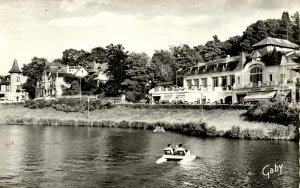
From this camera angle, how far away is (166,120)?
2411 inches

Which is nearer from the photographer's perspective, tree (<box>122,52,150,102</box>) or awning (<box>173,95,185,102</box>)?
awning (<box>173,95,185,102</box>)

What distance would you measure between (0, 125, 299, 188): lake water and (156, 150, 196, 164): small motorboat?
2.35 feet

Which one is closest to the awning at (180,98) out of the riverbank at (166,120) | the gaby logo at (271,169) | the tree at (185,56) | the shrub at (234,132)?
the riverbank at (166,120)

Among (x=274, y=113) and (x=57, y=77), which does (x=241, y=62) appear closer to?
(x=274, y=113)

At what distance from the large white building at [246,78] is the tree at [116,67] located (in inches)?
387

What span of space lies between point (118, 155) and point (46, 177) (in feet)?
31.9

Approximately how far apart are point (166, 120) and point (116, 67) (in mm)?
26864

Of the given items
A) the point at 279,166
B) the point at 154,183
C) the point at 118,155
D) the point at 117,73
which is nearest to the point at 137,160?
the point at 118,155

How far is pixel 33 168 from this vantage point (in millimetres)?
30250

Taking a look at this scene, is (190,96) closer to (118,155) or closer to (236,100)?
(236,100)

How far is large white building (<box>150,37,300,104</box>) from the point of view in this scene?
58.1m

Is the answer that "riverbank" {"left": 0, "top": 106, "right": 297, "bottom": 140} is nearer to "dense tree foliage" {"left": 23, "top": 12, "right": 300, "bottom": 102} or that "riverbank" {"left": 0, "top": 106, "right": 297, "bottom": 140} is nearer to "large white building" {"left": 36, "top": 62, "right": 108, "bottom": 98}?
"dense tree foliage" {"left": 23, "top": 12, "right": 300, "bottom": 102}

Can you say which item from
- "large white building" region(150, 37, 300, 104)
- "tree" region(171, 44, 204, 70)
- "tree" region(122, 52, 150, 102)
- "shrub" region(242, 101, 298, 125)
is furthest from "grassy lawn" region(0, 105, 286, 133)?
"tree" region(171, 44, 204, 70)

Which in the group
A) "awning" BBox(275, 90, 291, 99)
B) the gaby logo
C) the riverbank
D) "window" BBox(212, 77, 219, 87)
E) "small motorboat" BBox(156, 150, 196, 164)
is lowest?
the gaby logo
